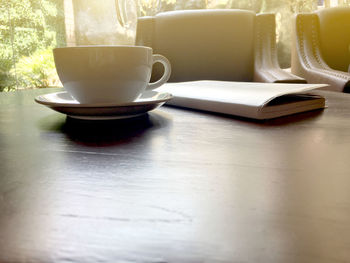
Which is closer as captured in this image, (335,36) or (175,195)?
(175,195)

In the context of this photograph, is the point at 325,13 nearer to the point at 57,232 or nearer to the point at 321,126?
the point at 321,126

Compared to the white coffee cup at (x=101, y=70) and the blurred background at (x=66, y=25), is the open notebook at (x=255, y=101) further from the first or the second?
the blurred background at (x=66, y=25)

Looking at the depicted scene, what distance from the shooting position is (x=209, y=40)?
1.91m

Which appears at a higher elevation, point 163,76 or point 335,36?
point 335,36

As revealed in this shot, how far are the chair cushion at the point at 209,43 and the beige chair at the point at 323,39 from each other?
0.42m

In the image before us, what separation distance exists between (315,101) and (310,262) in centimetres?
47

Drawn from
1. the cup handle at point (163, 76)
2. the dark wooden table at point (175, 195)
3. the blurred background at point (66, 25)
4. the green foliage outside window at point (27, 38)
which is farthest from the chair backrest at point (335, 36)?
the green foliage outside window at point (27, 38)

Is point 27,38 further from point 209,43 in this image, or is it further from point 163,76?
point 163,76

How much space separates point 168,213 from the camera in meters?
0.19

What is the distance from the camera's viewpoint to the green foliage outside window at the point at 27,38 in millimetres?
3480

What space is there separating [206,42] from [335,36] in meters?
0.94

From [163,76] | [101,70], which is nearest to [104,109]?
[101,70]

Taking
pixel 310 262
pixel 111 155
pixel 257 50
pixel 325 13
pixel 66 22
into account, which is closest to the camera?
pixel 310 262

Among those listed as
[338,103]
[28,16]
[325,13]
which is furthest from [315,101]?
[28,16]
